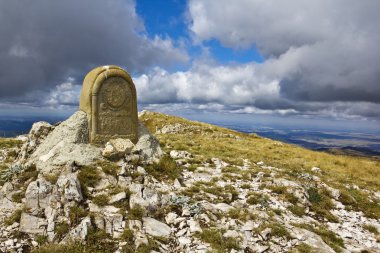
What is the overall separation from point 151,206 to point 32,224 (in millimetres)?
4447

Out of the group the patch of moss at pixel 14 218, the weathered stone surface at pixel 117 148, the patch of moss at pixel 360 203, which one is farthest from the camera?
the weathered stone surface at pixel 117 148

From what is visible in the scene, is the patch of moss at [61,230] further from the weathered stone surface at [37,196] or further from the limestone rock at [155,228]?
the limestone rock at [155,228]

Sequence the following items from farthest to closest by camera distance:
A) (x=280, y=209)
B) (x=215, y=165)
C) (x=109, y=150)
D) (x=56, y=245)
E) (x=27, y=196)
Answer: (x=215, y=165) → (x=109, y=150) → (x=280, y=209) → (x=27, y=196) → (x=56, y=245)

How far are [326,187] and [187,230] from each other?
1238 centimetres

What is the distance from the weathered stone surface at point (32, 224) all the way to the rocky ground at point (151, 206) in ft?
0.11

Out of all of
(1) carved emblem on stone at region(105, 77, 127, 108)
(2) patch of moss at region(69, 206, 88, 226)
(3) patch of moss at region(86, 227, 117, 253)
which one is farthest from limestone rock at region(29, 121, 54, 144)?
(3) patch of moss at region(86, 227, 117, 253)

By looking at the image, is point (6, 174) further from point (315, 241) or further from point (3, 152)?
point (315, 241)

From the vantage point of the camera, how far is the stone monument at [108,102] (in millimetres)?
17516

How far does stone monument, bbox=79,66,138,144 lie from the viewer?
1752 centimetres

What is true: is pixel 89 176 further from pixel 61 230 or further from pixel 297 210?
pixel 297 210

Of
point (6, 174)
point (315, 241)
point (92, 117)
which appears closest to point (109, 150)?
point (92, 117)

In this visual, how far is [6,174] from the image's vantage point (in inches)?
605

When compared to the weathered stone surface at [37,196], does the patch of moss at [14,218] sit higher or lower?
lower

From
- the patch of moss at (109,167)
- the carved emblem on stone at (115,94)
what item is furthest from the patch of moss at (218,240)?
the carved emblem on stone at (115,94)
